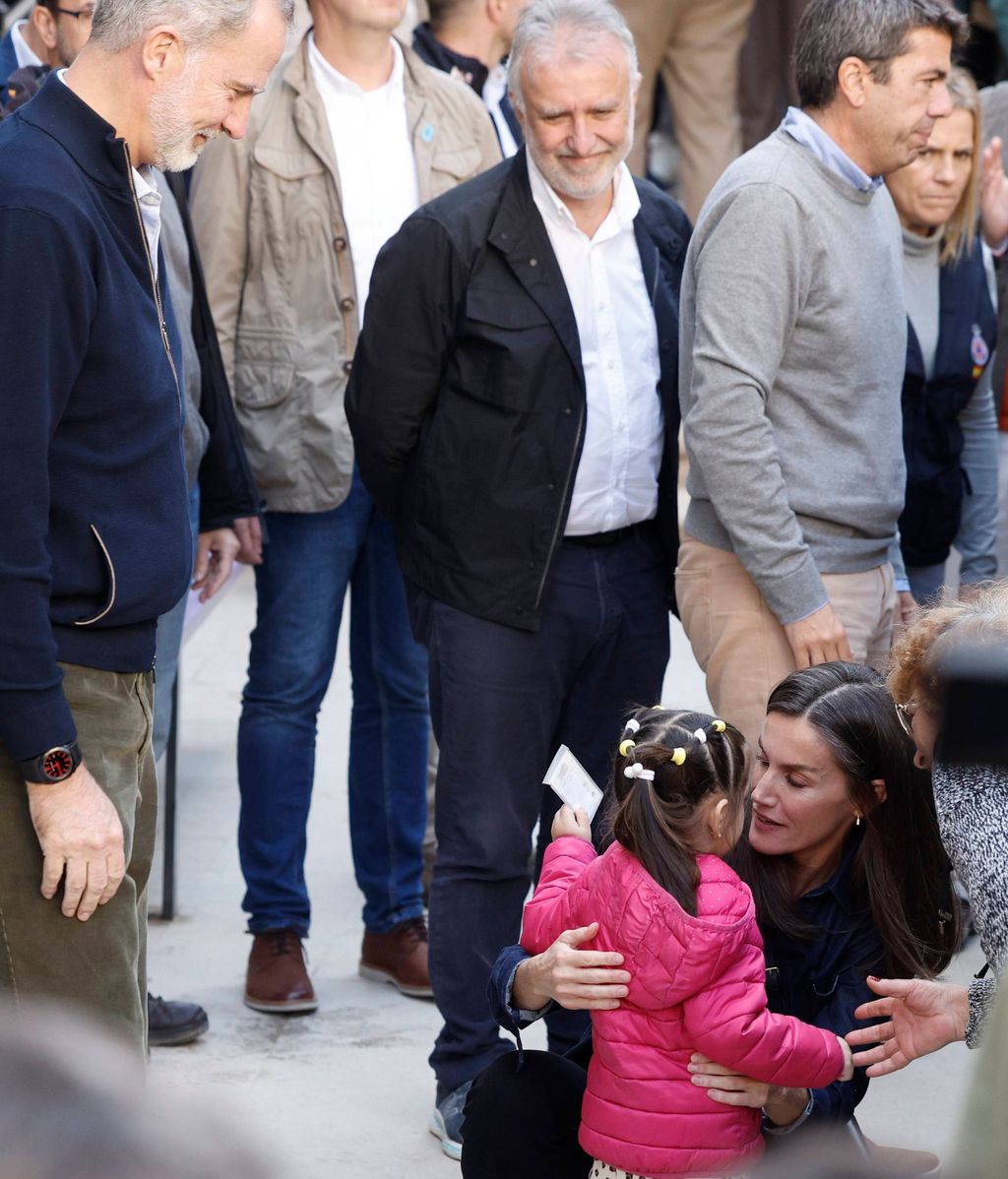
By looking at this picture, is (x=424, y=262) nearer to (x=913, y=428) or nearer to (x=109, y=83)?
(x=109, y=83)

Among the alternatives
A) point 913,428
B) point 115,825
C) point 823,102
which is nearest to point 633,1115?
point 115,825

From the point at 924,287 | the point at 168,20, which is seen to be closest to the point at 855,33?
the point at 924,287

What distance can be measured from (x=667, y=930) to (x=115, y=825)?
682mm

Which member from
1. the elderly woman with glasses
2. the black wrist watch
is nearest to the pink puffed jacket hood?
the elderly woman with glasses

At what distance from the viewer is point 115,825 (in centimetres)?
221

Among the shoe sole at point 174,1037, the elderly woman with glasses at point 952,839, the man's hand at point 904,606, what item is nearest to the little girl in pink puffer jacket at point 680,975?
the elderly woman with glasses at point 952,839

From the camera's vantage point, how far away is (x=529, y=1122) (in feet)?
7.93

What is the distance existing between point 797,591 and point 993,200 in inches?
72.9

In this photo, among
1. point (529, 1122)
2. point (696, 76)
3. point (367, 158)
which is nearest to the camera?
point (529, 1122)

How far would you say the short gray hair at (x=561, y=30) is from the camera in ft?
9.90

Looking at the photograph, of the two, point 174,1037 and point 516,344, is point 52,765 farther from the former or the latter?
point 174,1037

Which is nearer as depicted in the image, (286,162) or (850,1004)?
(850,1004)

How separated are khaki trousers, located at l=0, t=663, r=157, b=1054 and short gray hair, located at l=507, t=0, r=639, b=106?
1.30m

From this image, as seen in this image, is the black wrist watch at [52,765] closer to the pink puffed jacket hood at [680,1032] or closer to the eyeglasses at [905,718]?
the pink puffed jacket hood at [680,1032]
